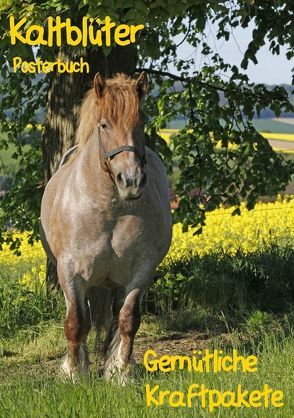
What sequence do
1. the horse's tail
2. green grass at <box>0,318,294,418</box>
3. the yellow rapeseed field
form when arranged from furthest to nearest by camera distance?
the yellow rapeseed field
the horse's tail
green grass at <box>0,318,294,418</box>

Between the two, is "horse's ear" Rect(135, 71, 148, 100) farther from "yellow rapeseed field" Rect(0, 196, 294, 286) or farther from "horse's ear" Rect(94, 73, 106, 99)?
→ "yellow rapeseed field" Rect(0, 196, 294, 286)

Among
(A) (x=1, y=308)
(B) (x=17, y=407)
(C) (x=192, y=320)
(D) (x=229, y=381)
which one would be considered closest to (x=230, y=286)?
(C) (x=192, y=320)

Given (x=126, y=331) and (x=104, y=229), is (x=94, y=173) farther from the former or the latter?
(x=126, y=331)

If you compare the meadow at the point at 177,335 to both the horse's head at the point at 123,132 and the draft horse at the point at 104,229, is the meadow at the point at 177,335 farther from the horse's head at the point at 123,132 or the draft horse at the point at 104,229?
the horse's head at the point at 123,132

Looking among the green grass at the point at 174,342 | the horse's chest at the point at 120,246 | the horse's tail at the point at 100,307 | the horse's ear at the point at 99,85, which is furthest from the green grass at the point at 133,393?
the horse's ear at the point at 99,85

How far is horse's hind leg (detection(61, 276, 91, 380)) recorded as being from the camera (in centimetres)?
754

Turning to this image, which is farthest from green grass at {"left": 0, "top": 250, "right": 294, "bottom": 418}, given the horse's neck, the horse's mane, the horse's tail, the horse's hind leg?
the horse's mane

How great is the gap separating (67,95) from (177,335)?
123 inches

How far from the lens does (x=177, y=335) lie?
402 inches

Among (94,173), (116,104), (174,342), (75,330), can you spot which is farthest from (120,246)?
(174,342)

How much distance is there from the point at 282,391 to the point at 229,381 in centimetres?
39

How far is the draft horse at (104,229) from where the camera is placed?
7.11 metres

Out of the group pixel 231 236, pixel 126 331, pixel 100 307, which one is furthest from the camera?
pixel 231 236

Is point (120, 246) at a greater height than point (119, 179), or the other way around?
point (119, 179)
